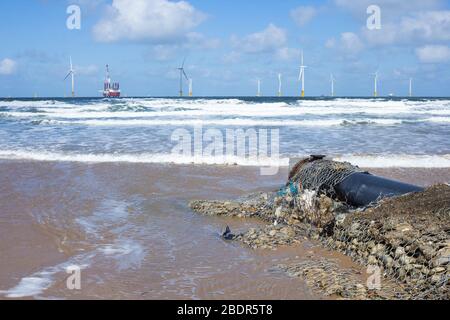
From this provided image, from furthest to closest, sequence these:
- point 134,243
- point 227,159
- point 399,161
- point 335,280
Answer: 1. point 227,159
2. point 399,161
3. point 134,243
4. point 335,280

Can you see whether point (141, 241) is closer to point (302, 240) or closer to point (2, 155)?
point (302, 240)

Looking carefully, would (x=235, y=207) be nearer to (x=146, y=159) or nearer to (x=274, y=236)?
(x=274, y=236)

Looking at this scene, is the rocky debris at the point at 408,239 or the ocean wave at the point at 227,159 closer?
the rocky debris at the point at 408,239

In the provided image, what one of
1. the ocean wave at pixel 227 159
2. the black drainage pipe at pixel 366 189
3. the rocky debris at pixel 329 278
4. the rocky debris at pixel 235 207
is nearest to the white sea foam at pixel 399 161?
the ocean wave at pixel 227 159

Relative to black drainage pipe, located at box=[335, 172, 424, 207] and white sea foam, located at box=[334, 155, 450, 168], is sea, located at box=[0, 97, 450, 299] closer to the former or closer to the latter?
white sea foam, located at box=[334, 155, 450, 168]

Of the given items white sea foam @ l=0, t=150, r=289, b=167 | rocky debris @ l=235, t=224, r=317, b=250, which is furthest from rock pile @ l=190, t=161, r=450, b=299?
white sea foam @ l=0, t=150, r=289, b=167

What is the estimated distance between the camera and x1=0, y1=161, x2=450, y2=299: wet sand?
386cm

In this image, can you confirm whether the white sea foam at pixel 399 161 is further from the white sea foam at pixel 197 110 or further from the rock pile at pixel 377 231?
the white sea foam at pixel 197 110

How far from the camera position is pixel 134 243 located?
5.09 m

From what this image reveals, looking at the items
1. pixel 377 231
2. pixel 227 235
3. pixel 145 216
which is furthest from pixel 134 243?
pixel 377 231

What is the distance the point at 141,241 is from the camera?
5168 mm

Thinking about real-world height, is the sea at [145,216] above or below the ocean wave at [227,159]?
below

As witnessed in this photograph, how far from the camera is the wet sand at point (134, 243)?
12.6 feet
